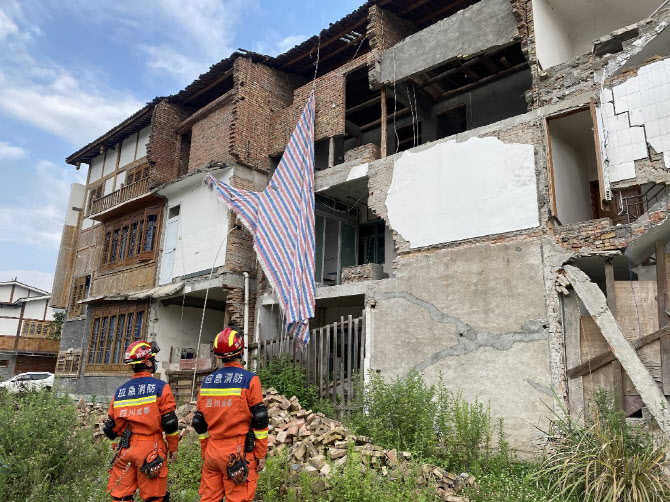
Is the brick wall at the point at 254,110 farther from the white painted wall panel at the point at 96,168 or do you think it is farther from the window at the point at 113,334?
the white painted wall panel at the point at 96,168

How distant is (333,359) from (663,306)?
19.8 ft

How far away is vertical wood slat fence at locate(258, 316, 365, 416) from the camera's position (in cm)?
1046

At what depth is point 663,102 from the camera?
834 centimetres

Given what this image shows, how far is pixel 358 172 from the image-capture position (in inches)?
488

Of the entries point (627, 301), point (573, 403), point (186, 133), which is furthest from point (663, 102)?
point (186, 133)

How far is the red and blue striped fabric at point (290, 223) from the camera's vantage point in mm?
11609

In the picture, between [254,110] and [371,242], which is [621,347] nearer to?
[371,242]

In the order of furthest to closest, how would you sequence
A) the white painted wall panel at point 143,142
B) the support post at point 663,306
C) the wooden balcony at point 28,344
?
the wooden balcony at point 28,344 → the white painted wall panel at point 143,142 → the support post at point 663,306

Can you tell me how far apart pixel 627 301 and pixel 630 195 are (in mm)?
3180

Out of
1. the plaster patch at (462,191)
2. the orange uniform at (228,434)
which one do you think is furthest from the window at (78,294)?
the orange uniform at (228,434)

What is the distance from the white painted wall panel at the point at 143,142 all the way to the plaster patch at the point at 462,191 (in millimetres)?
12777

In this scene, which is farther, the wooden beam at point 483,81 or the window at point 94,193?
the window at point 94,193

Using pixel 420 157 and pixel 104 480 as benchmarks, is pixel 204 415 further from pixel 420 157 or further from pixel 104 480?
pixel 420 157

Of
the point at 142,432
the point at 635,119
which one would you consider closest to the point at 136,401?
the point at 142,432
